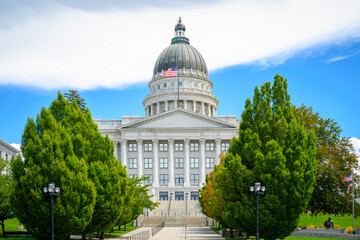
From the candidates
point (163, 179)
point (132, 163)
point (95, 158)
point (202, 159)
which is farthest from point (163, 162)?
point (95, 158)

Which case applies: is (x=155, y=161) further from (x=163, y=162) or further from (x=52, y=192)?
(x=52, y=192)

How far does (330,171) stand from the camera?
48406 mm

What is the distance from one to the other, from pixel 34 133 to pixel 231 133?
65.3m

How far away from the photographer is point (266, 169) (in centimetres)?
2809

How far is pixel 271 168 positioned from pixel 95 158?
510 inches

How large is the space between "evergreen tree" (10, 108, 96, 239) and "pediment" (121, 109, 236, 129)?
61.8 m

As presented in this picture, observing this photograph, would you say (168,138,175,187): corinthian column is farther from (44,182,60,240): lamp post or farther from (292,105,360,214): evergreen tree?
(44,182,60,240): lamp post

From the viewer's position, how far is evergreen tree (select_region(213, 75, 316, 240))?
27.7 m

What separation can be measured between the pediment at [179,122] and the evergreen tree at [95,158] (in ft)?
185

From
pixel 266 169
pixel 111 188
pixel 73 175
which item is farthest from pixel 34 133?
pixel 266 169

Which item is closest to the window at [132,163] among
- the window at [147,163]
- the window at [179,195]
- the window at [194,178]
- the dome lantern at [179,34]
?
the window at [147,163]

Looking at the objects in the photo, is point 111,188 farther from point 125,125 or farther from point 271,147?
point 125,125

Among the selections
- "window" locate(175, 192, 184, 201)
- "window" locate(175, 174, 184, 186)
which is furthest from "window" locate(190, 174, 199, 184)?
"window" locate(175, 192, 184, 201)

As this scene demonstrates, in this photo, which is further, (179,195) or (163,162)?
(163,162)
